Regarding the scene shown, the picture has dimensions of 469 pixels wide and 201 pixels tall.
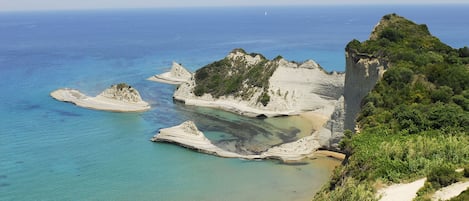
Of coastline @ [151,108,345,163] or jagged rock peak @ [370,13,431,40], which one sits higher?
jagged rock peak @ [370,13,431,40]

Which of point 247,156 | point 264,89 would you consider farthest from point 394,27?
point 264,89

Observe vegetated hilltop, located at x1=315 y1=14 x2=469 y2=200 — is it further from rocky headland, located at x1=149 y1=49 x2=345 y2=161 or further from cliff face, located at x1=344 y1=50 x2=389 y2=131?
rocky headland, located at x1=149 y1=49 x2=345 y2=161

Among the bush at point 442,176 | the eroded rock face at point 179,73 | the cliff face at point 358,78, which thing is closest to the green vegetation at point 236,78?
the eroded rock face at point 179,73

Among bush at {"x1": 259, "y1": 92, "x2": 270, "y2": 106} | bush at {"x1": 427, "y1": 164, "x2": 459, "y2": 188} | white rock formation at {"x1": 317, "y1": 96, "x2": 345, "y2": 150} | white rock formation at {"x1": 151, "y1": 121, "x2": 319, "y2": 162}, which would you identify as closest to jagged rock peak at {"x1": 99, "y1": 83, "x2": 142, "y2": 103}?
bush at {"x1": 259, "y1": 92, "x2": 270, "y2": 106}

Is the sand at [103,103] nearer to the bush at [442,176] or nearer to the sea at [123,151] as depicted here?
the sea at [123,151]

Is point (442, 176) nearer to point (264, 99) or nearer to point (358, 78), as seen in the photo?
point (358, 78)
